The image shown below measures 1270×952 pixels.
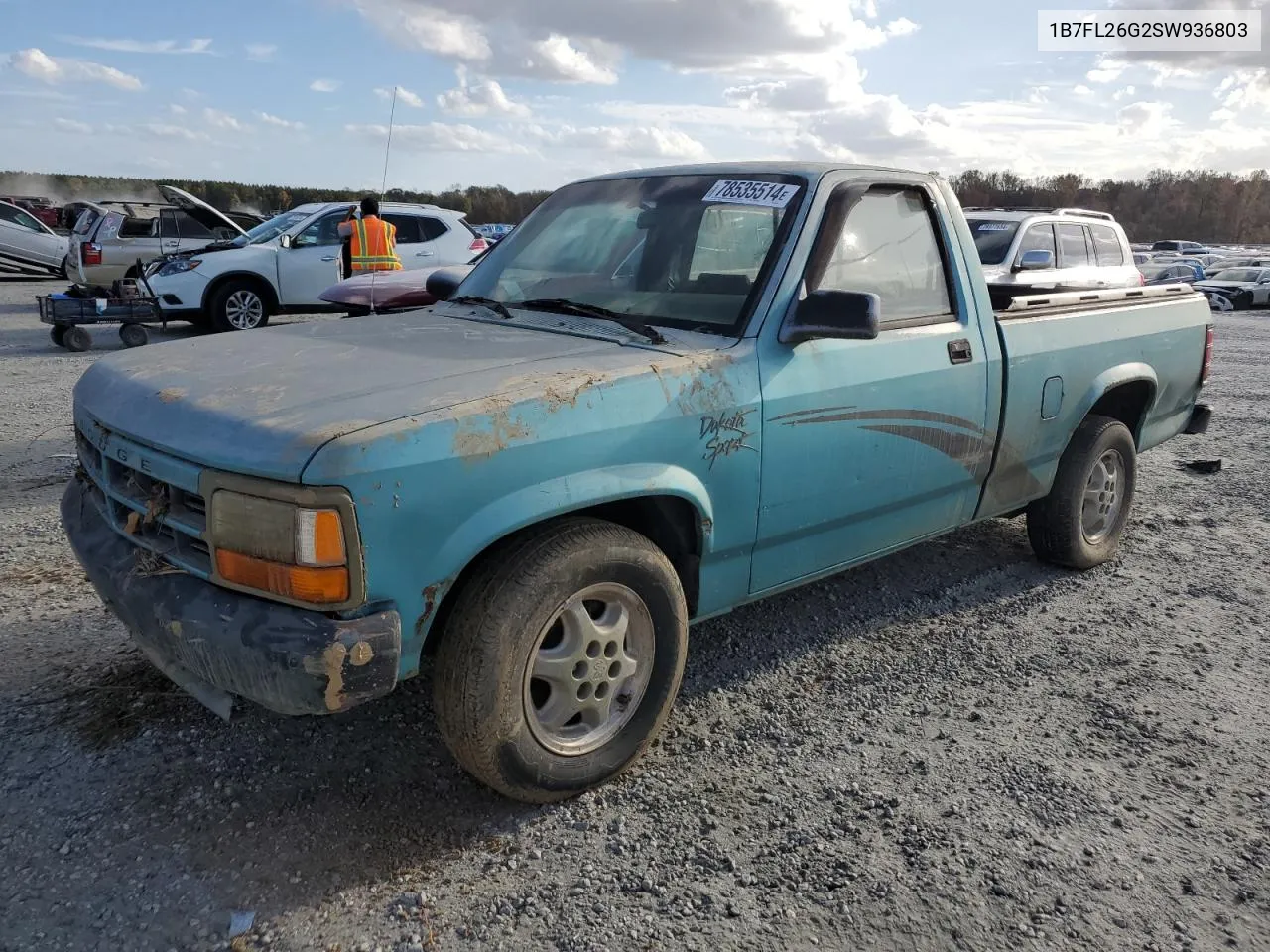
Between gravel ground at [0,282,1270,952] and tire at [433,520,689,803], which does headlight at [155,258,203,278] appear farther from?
tire at [433,520,689,803]

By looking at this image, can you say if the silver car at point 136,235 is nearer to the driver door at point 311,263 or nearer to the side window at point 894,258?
the driver door at point 311,263

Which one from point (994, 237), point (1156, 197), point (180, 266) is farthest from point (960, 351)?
point (1156, 197)

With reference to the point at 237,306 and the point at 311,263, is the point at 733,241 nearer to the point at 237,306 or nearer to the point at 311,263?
the point at 311,263

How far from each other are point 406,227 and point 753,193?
34.8 feet

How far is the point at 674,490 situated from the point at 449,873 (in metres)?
1.19

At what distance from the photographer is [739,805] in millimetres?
2777

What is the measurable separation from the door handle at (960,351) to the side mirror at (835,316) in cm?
81

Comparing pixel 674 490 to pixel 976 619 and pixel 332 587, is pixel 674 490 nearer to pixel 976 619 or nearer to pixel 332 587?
pixel 332 587

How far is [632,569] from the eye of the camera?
2.71 metres

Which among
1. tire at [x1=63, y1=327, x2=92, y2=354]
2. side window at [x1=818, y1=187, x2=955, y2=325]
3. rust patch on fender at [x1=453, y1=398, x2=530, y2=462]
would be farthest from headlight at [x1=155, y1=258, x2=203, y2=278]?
rust patch on fender at [x1=453, y1=398, x2=530, y2=462]

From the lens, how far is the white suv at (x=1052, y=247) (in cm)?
1055

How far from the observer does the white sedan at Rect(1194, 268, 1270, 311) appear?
1001 inches

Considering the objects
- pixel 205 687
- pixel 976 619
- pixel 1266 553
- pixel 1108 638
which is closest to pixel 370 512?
pixel 205 687

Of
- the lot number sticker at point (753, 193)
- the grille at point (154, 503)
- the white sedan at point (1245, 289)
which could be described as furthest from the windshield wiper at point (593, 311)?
the white sedan at point (1245, 289)
